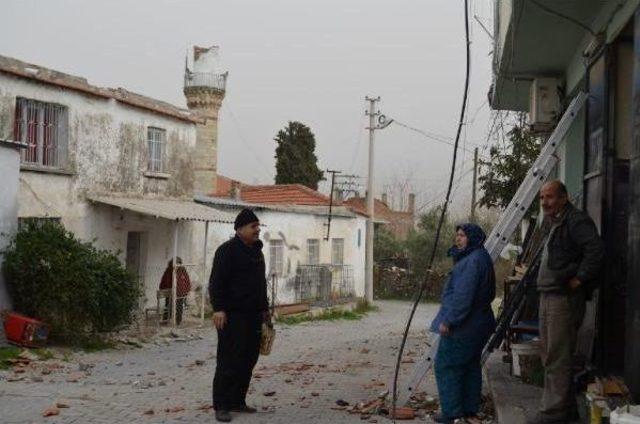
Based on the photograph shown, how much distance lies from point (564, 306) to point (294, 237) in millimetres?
21012

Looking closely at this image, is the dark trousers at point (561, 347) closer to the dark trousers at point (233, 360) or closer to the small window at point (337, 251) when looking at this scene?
the dark trousers at point (233, 360)

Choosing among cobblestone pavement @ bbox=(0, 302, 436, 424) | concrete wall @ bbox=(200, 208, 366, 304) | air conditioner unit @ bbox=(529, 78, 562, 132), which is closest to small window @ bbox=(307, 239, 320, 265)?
concrete wall @ bbox=(200, 208, 366, 304)

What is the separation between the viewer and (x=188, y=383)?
9.14 meters

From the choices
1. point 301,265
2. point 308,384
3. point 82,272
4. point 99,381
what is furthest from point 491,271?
point 301,265

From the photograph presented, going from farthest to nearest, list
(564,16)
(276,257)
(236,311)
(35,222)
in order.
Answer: (276,257) → (35,222) → (236,311) → (564,16)

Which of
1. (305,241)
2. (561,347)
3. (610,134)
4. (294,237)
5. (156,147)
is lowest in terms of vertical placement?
(561,347)

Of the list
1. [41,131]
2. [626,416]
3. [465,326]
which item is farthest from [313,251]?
[626,416]

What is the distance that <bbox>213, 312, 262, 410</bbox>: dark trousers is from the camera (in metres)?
6.48

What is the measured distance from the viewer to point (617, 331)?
5.43 meters

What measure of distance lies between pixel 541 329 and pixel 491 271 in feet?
2.85

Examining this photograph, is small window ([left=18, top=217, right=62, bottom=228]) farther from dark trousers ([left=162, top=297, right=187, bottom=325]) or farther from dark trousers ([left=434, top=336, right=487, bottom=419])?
dark trousers ([left=434, top=336, right=487, bottom=419])

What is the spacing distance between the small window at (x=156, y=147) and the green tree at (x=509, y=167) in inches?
337

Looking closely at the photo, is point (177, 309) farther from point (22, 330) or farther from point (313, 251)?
point (313, 251)

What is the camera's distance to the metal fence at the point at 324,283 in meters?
26.1
